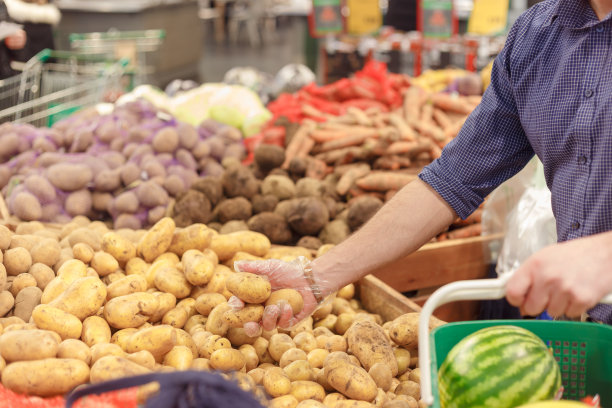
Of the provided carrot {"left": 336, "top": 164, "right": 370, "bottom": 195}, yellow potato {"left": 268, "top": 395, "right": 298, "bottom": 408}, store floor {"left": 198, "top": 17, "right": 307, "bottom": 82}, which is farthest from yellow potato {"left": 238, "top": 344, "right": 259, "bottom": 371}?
store floor {"left": 198, "top": 17, "right": 307, "bottom": 82}

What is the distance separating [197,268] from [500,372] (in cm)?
106

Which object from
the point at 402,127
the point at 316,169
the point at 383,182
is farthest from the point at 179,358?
the point at 402,127

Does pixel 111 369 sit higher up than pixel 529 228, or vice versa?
pixel 111 369

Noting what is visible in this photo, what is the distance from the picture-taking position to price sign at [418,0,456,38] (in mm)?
6230

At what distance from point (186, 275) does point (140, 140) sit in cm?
176

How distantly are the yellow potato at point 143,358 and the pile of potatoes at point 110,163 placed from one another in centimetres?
152

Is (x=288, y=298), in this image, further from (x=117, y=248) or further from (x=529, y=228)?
(x=529, y=228)

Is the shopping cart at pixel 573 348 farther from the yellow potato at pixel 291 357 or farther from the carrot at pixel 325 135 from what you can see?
the carrot at pixel 325 135

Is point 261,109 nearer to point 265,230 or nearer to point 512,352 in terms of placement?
point 265,230

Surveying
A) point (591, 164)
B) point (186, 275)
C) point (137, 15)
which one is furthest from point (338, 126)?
point (137, 15)

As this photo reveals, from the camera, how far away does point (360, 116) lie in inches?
147

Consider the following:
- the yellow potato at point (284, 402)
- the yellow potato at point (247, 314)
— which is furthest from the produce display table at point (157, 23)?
the yellow potato at point (284, 402)

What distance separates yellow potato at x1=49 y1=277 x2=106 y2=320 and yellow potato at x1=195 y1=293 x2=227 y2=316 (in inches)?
10.7

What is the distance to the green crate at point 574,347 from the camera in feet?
3.72
